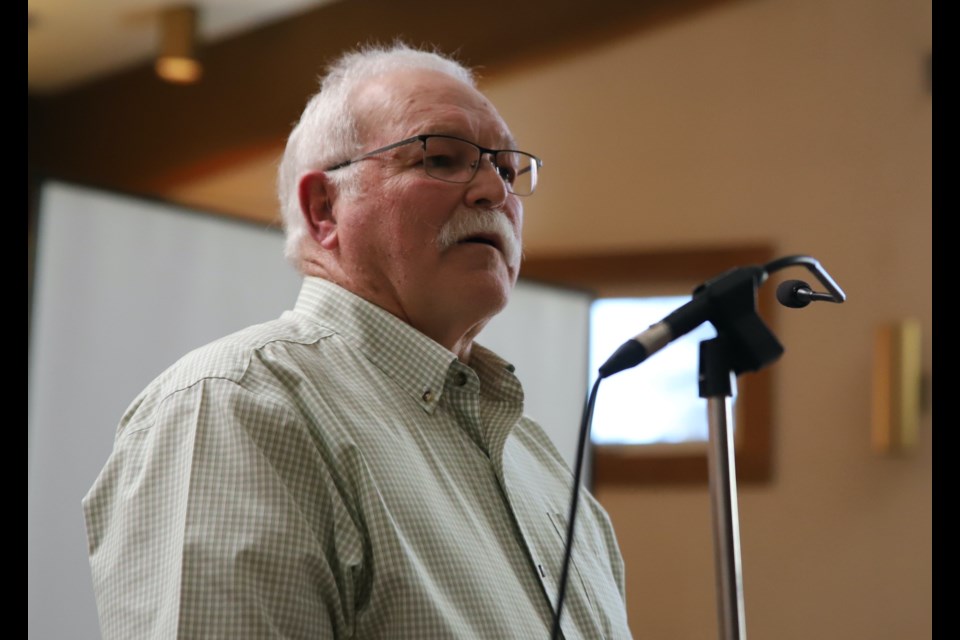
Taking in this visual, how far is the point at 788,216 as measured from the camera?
3117 millimetres

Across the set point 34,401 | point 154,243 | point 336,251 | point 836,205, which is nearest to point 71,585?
point 34,401

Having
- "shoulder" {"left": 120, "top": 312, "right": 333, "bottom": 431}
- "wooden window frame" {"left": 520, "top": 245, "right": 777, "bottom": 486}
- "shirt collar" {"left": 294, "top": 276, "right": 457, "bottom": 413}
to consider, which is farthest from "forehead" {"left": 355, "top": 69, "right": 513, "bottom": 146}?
"wooden window frame" {"left": 520, "top": 245, "right": 777, "bottom": 486}

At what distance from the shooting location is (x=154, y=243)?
2361 millimetres

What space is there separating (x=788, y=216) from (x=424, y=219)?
199cm

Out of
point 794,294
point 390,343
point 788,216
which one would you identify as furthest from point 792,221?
point 794,294

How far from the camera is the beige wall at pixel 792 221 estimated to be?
295 centimetres

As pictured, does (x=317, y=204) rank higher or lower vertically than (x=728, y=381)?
higher

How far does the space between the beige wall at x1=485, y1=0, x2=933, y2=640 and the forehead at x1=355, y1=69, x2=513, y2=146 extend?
1797 millimetres

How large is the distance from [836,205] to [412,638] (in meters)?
2.43

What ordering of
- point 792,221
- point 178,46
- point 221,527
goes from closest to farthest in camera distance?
1. point 221,527
2. point 792,221
3. point 178,46

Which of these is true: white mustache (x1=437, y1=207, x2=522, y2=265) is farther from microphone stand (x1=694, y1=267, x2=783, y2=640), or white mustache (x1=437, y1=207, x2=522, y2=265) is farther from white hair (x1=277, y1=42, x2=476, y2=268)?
microphone stand (x1=694, y1=267, x2=783, y2=640)

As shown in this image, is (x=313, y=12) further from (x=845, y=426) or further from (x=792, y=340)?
(x=845, y=426)

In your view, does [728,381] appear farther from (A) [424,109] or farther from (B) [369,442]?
(A) [424,109]

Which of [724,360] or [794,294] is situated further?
[794,294]
